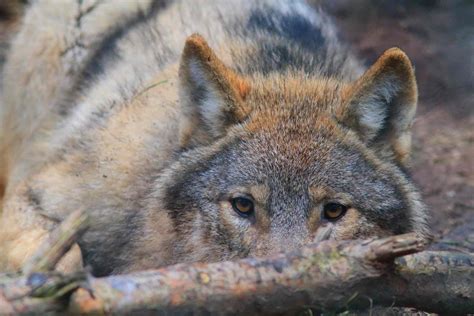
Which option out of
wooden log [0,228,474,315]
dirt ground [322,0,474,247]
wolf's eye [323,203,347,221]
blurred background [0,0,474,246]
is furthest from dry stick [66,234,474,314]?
dirt ground [322,0,474,247]

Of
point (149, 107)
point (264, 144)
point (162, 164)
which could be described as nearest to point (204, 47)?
point (264, 144)

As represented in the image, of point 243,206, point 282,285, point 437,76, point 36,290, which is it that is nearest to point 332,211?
point 243,206

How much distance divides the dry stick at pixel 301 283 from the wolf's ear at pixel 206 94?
4.49 ft

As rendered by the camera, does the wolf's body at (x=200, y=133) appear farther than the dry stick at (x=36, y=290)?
Yes

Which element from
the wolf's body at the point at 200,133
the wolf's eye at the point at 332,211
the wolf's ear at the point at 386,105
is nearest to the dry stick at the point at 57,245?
the wolf's body at the point at 200,133

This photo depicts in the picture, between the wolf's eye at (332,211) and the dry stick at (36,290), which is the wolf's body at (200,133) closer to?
the wolf's eye at (332,211)

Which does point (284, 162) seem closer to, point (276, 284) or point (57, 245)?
point (276, 284)

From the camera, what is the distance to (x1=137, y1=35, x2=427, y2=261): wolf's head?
13.1 feet

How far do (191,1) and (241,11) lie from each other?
1.60ft

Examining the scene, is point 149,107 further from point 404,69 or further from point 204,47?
point 404,69

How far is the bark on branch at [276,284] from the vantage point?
2.71 metres

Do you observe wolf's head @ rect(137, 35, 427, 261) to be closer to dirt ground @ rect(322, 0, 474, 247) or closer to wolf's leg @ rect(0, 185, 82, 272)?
wolf's leg @ rect(0, 185, 82, 272)

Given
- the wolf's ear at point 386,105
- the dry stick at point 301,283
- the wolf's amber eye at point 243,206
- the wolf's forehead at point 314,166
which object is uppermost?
the wolf's ear at point 386,105

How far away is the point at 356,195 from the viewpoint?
4.11 meters
